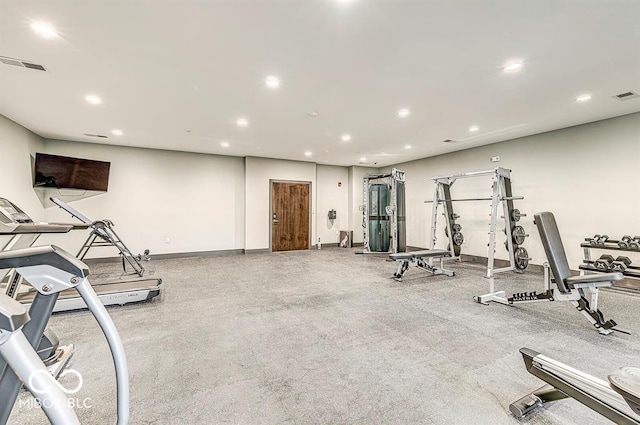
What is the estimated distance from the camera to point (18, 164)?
488 centimetres

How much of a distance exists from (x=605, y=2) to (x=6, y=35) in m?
4.87

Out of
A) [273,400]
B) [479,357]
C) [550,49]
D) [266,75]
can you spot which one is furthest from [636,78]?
[273,400]

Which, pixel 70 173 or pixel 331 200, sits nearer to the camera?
pixel 70 173

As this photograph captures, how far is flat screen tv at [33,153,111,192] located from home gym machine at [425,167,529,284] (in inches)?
274

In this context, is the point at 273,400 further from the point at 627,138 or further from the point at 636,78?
the point at 627,138

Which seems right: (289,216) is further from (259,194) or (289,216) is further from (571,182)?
(571,182)

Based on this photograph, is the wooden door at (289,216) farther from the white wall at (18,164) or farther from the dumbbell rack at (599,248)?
the dumbbell rack at (599,248)

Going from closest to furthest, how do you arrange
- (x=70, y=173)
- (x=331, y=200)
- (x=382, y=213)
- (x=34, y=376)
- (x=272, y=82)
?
1. (x=34, y=376)
2. (x=272, y=82)
3. (x=70, y=173)
4. (x=382, y=213)
5. (x=331, y=200)

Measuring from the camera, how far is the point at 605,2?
2062 millimetres

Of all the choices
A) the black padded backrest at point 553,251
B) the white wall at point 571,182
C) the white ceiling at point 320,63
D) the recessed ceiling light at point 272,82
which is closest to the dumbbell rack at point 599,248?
the white wall at point 571,182

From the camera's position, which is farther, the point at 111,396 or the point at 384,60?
the point at 384,60

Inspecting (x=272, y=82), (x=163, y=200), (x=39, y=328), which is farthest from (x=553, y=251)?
(x=163, y=200)

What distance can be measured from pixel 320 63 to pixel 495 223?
10.3 feet

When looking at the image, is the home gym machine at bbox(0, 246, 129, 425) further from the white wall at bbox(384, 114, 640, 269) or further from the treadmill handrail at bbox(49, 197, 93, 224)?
the white wall at bbox(384, 114, 640, 269)
